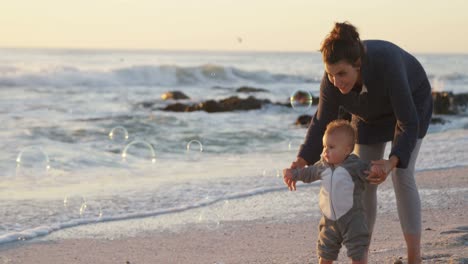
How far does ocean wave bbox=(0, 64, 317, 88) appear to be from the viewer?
3253 centimetres

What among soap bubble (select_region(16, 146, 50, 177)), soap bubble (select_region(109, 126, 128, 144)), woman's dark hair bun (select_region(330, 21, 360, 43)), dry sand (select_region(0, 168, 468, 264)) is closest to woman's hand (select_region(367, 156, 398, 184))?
woman's dark hair bun (select_region(330, 21, 360, 43))

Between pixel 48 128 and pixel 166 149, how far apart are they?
3628 millimetres

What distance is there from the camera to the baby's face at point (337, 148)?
410cm

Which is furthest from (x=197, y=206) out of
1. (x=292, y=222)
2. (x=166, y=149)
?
(x=166, y=149)

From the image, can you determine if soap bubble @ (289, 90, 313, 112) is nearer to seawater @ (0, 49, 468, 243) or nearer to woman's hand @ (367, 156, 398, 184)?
seawater @ (0, 49, 468, 243)

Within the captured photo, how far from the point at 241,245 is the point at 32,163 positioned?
469 cm

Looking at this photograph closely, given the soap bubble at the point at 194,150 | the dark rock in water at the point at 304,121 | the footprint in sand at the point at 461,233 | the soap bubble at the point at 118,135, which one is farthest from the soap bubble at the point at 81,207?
the dark rock in water at the point at 304,121

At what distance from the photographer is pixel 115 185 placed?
342 inches

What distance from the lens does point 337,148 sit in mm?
4105

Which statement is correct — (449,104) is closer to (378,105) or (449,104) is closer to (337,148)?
(378,105)

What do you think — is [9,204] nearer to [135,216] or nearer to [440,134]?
[135,216]

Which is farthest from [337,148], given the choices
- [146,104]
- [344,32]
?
[146,104]

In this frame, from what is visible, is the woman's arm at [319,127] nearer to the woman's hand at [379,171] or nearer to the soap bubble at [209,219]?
the woman's hand at [379,171]

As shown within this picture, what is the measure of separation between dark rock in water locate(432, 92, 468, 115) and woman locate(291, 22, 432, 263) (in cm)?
1642
